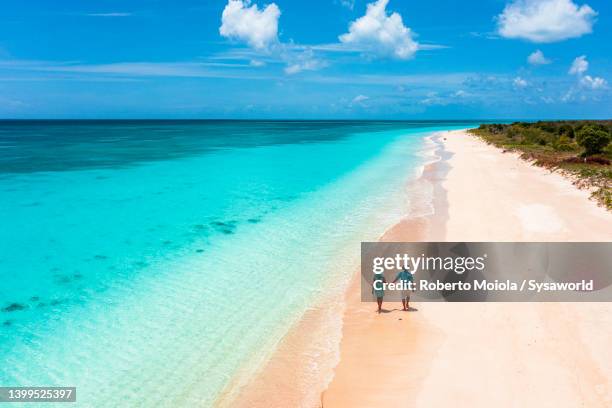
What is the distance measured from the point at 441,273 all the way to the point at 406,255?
1694 mm

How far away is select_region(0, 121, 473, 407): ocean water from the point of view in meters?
9.48

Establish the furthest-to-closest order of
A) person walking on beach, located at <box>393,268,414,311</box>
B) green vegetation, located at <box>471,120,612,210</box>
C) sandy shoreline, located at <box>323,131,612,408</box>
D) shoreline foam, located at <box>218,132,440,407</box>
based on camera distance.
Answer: green vegetation, located at <box>471,120,612,210</box>, person walking on beach, located at <box>393,268,414,311</box>, shoreline foam, located at <box>218,132,440,407</box>, sandy shoreline, located at <box>323,131,612,408</box>

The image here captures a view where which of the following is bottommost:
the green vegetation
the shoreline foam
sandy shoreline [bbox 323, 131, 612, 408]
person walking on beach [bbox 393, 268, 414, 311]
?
the shoreline foam

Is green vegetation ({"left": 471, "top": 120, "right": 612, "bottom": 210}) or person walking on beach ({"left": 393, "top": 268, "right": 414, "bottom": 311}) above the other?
green vegetation ({"left": 471, "top": 120, "right": 612, "bottom": 210})

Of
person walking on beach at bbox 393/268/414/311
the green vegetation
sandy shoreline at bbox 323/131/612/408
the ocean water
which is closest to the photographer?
sandy shoreline at bbox 323/131/612/408

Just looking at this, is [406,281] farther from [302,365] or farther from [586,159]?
[586,159]

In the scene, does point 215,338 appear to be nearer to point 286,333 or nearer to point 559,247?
point 286,333

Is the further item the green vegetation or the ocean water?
the green vegetation

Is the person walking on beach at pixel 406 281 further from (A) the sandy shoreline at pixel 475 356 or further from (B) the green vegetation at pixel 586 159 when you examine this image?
(B) the green vegetation at pixel 586 159

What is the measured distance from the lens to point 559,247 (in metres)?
15.0

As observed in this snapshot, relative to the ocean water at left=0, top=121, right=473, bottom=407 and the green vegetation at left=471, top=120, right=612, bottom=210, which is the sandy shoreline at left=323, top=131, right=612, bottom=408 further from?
the green vegetation at left=471, top=120, right=612, bottom=210

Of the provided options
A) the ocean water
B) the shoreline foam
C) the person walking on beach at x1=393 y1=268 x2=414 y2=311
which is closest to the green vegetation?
the ocean water

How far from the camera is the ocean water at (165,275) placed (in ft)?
31.1

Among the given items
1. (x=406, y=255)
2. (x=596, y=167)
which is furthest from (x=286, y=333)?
(x=596, y=167)
